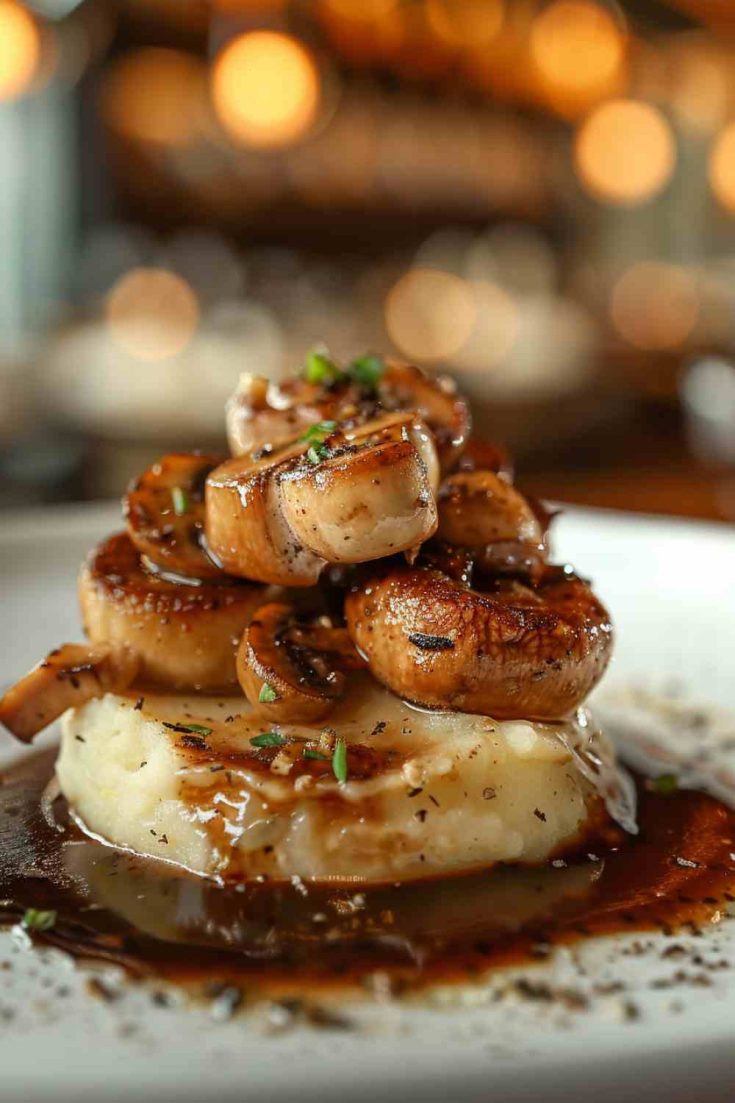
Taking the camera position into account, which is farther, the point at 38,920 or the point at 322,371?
the point at 322,371

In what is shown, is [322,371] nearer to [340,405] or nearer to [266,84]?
[340,405]

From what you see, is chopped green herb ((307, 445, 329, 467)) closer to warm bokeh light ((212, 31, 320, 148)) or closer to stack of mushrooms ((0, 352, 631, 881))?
stack of mushrooms ((0, 352, 631, 881))

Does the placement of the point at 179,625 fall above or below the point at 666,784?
above

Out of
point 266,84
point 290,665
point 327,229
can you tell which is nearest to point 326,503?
point 290,665

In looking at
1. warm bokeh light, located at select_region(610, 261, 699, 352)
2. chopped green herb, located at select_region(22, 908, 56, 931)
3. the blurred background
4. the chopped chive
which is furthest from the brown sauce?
warm bokeh light, located at select_region(610, 261, 699, 352)

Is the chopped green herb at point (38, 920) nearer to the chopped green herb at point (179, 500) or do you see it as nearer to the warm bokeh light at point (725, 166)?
the chopped green herb at point (179, 500)

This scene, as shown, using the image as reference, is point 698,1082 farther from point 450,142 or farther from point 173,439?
point 450,142
